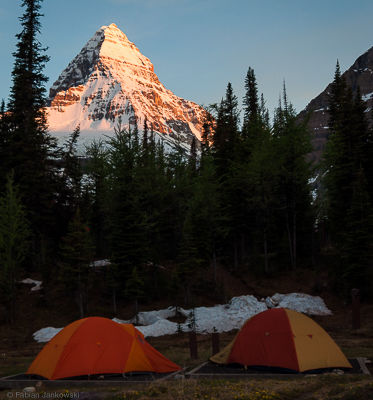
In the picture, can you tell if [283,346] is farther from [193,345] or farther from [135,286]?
[135,286]

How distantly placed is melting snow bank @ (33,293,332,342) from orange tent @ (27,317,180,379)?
10.3 meters

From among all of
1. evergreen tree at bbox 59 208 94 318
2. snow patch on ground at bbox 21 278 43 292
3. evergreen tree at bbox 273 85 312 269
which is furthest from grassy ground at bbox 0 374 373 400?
evergreen tree at bbox 273 85 312 269

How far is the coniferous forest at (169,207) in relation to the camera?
3098 centimetres

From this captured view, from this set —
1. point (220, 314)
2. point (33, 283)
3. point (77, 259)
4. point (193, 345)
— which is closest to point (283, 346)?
point (193, 345)

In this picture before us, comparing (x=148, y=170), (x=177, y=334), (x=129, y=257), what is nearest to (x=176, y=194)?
(x=148, y=170)

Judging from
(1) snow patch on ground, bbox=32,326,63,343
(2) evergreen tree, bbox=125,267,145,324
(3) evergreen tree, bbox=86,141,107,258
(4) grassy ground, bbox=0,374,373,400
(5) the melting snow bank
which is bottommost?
(1) snow patch on ground, bbox=32,326,63,343

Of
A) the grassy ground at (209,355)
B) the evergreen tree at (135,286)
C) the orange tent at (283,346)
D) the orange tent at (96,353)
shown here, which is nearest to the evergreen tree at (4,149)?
the grassy ground at (209,355)

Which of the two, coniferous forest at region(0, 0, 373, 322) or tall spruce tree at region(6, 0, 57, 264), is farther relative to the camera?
tall spruce tree at region(6, 0, 57, 264)

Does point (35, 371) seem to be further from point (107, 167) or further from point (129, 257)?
point (107, 167)

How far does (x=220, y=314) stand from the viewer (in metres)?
28.0

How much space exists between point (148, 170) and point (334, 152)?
1594 cm

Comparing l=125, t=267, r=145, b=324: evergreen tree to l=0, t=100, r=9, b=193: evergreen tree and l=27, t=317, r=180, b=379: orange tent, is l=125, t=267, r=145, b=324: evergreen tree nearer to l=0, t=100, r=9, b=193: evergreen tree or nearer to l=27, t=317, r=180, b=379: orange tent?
l=27, t=317, r=180, b=379: orange tent

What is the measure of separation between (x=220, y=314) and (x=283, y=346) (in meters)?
13.8

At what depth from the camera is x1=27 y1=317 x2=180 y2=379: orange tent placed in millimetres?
14102
